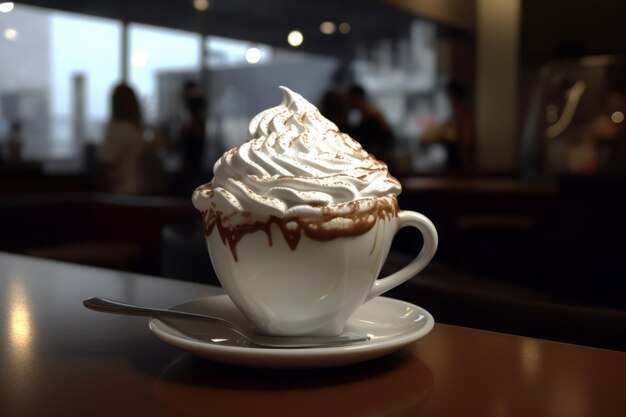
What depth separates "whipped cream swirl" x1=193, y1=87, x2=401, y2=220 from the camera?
56cm

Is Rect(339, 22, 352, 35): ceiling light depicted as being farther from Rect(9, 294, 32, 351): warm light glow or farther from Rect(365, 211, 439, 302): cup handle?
Rect(365, 211, 439, 302): cup handle

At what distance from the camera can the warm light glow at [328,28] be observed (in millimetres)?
5840

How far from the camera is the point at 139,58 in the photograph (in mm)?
5371

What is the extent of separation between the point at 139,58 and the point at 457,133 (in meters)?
3.09

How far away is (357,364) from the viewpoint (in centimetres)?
57

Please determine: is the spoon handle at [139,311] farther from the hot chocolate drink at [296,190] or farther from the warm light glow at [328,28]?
the warm light glow at [328,28]

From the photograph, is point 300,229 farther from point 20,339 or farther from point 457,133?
point 457,133

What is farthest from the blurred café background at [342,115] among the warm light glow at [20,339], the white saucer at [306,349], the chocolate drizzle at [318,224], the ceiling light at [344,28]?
the chocolate drizzle at [318,224]

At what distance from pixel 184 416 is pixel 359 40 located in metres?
5.88

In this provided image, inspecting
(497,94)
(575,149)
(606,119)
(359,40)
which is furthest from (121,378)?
(497,94)

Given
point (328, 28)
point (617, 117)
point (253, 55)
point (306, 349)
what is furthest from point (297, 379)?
point (328, 28)

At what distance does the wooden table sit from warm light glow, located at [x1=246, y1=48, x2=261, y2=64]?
5.03 m

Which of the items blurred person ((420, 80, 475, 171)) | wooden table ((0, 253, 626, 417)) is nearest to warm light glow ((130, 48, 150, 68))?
blurred person ((420, 80, 475, 171))

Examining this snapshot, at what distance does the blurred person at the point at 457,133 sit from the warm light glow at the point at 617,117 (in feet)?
7.87
